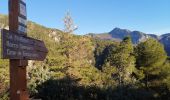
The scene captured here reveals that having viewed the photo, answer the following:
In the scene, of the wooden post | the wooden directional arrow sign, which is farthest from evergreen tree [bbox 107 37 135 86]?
the wooden post

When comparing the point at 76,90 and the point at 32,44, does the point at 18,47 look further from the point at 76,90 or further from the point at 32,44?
the point at 76,90

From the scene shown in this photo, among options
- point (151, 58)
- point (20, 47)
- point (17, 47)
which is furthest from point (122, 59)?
point (17, 47)

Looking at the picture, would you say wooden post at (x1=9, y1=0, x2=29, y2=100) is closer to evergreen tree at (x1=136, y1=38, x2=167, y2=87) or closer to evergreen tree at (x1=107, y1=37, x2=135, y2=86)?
evergreen tree at (x1=136, y1=38, x2=167, y2=87)

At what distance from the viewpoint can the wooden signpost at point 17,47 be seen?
19.2 ft

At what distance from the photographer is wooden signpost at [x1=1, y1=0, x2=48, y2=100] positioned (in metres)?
5.87

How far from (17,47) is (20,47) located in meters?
0.14

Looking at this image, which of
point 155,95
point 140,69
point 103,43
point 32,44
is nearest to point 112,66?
point 140,69

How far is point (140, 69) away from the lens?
47.6 metres

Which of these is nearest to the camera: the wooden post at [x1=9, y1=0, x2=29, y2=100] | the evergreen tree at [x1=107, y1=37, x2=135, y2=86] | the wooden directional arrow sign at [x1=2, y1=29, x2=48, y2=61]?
the wooden directional arrow sign at [x1=2, y1=29, x2=48, y2=61]

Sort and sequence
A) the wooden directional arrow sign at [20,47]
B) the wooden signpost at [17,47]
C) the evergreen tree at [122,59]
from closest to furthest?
the wooden directional arrow sign at [20,47] → the wooden signpost at [17,47] → the evergreen tree at [122,59]

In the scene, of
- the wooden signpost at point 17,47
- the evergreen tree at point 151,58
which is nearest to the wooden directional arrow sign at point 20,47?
the wooden signpost at point 17,47

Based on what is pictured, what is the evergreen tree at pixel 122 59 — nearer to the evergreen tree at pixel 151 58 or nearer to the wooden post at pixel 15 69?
the evergreen tree at pixel 151 58

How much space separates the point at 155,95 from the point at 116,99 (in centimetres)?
241

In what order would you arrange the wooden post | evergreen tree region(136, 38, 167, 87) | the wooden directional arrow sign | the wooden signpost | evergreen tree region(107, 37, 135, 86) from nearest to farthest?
the wooden directional arrow sign → the wooden signpost → the wooden post → evergreen tree region(136, 38, 167, 87) → evergreen tree region(107, 37, 135, 86)
